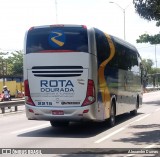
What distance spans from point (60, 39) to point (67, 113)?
246 centimetres

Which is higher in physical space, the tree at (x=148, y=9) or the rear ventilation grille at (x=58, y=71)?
the tree at (x=148, y=9)

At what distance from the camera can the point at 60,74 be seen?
12984mm

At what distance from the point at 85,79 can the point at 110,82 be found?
2.32 m

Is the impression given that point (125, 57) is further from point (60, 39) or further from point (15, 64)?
point (15, 64)

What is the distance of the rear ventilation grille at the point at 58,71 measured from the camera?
12891 mm

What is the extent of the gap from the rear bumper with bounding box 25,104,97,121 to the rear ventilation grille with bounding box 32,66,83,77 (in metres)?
1.10

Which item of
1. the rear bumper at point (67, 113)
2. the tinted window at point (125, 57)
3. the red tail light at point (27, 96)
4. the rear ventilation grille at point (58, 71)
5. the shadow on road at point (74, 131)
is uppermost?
the tinted window at point (125, 57)

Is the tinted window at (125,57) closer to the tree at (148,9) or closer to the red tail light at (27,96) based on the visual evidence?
the tree at (148,9)

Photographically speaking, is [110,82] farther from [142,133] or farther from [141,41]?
[141,41]

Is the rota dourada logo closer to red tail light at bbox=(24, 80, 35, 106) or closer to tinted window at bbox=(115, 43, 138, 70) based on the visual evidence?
red tail light at bbox=(24, 80, 35, 106)

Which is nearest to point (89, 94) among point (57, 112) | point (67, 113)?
point (67, 113)

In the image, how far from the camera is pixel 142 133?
43.7 feet

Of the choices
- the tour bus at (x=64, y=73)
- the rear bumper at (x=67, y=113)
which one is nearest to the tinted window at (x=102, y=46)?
the tour bus at (x=64, y=73)

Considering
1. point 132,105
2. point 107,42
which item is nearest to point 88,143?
point 107,42
